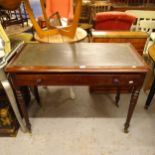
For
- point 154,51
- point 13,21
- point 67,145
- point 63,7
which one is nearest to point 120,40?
point 154,51

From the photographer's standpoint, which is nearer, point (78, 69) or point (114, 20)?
point (78, 69)

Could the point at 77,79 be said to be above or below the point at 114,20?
below

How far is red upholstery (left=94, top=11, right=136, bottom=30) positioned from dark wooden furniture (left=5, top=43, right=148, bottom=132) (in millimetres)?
937

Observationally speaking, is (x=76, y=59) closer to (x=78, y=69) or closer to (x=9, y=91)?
(x=78, y=69)

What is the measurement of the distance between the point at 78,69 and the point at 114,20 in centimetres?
133

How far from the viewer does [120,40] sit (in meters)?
1.84

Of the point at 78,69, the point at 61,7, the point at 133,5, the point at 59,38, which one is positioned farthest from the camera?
the point at 133,5

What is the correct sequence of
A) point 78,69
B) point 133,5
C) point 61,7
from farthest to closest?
point 133,5
point 61,7
point 78,69

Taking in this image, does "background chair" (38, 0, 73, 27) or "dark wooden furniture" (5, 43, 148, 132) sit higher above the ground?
"background chair" (38, 0, 73, 27)

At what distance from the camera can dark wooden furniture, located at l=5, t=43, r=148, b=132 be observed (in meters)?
1.16

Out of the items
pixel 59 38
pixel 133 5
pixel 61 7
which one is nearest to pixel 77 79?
pixel 59 38

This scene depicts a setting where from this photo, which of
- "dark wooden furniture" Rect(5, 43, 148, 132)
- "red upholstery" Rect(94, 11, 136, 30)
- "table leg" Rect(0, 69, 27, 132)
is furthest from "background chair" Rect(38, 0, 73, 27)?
"table leg" Rect(0, 69, 27, 132)

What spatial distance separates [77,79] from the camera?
4.00 feet

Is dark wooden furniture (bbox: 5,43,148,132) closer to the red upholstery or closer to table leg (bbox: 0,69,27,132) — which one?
table leg (bbox: 0,69,27,132)
